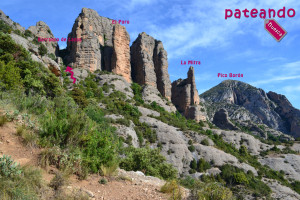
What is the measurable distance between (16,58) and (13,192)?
2358 centimetres

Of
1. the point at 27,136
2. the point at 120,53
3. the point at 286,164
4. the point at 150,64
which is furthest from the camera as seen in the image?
the point at 150,64

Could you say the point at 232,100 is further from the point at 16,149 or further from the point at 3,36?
the point at 16,149

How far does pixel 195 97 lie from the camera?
2874 inches

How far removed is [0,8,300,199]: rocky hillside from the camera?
551 cm

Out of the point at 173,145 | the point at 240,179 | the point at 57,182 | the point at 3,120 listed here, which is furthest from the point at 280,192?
the point at 3,120

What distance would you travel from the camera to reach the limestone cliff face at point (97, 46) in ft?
173

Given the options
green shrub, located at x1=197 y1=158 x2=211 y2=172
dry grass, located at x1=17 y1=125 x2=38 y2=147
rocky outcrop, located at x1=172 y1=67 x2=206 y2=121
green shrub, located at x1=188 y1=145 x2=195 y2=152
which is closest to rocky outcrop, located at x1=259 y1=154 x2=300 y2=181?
green shrub, located at x1=197 y1=158 x2=211 y2=172

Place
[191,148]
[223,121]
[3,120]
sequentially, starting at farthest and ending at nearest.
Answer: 1. [223,121]
2. [191,148]
3. [3,120]

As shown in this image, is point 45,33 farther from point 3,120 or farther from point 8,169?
point 8,169

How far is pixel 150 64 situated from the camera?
67188 mm

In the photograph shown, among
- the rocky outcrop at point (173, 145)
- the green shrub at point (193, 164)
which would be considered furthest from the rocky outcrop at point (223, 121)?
the green shrub at point (193, 164)

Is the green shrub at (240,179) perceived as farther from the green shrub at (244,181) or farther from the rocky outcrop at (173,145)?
the rocky outcrop at (173,145)

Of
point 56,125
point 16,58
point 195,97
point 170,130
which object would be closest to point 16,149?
point 56,125

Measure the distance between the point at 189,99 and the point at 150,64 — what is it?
19.5 m
